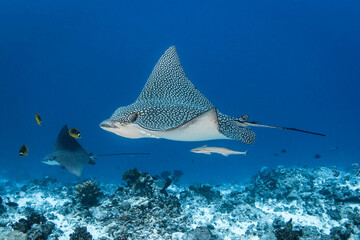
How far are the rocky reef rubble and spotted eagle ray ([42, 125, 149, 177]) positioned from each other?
617mm

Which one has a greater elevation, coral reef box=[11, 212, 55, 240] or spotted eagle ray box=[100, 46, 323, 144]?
spotted eagle ray box=[100, 46, 323, 144]

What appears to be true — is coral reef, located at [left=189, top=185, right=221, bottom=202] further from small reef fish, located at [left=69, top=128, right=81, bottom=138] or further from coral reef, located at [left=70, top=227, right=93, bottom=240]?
small reef fish, located at [left=69, top=128, right=81, bottom=138]

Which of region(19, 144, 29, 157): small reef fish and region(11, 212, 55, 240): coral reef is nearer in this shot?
region(11, 212, 55, 240): coral reef

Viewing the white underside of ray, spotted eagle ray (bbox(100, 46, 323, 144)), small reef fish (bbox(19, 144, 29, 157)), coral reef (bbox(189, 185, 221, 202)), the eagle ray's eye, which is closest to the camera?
the white underside of ray

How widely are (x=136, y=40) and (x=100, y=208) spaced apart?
7517cm

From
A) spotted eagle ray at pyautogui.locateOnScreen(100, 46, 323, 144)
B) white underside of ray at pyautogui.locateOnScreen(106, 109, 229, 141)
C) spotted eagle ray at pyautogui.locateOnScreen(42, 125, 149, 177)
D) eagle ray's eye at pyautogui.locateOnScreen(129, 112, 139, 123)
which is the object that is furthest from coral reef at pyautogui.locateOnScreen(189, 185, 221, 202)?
eagle ray's eye at pyautogui.locateOnScreen(129, 112, 139, 123)

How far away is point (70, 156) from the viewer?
7.11 m

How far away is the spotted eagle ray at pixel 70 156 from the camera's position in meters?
6.76

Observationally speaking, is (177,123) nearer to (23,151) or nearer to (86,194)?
(86,194)

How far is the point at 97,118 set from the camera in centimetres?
7238

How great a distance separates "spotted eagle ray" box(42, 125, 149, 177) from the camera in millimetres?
6761

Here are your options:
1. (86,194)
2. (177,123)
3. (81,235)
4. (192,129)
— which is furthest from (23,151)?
(192,129)

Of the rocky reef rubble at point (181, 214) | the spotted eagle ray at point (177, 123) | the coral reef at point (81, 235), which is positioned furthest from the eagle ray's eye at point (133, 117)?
the coral reef at point (81, 235)

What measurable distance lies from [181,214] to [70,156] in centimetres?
413
